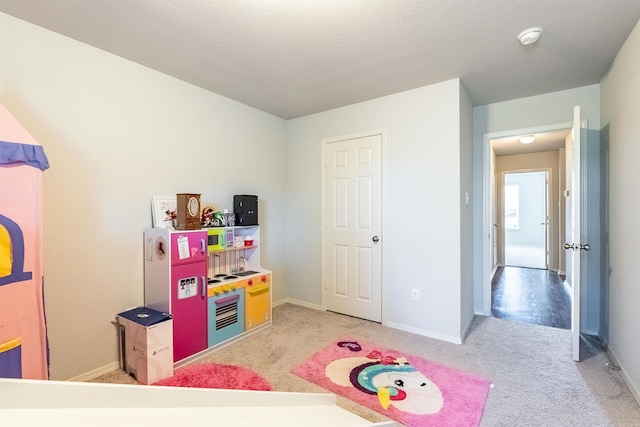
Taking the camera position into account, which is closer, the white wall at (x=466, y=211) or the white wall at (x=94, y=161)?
the white wall at (x=94, y=161)

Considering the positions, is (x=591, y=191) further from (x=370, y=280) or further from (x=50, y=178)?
(x=50, y=178)

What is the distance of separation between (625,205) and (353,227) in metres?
2.29

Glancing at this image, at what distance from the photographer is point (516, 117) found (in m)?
3.35

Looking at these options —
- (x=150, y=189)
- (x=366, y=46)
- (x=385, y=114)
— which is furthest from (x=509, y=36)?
(x=150, y=189)

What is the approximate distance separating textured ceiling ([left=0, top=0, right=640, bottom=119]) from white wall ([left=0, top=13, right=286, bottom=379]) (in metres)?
0.19

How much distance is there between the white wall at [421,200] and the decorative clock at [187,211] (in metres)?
1.87

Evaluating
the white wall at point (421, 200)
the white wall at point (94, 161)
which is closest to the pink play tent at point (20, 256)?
the white wall at point (94, 161)

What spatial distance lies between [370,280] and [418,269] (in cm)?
58

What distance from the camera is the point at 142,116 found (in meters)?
2.54

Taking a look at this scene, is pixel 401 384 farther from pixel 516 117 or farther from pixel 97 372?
pixel 516 117

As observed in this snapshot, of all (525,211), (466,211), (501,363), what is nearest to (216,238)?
(466,211)

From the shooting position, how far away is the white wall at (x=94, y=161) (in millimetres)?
2012

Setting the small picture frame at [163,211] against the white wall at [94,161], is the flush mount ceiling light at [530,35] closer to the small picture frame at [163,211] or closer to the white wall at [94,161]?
the white wall at [94,161]

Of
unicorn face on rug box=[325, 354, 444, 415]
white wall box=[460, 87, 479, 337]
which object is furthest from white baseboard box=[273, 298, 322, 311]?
white wall box=[460, 87, 479, 337]
